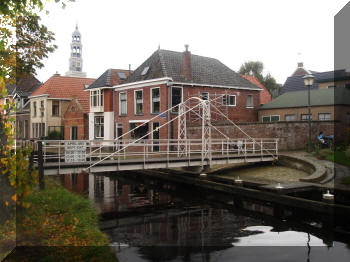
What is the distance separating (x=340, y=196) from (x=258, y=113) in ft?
61.0

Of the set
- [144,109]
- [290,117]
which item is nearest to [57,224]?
[144,109]

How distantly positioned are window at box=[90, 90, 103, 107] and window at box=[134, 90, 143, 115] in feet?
17.0

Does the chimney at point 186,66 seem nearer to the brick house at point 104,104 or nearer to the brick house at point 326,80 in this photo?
the brick house at point 104,104

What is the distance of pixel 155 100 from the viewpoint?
1057 inches

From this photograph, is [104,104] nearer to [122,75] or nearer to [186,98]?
[122,75]

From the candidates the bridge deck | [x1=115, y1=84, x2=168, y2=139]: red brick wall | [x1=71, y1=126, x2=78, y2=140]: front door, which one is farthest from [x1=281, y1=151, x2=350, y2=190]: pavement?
[x1=71, y1=126, x2=78, y2=140]: front door

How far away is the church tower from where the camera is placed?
70.8m

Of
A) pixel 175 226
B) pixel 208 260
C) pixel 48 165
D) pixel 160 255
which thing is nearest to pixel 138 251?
pixel 160 255

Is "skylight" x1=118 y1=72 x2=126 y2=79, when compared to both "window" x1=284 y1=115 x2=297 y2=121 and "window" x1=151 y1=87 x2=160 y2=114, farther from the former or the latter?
"window" x1=284 y1=115 x2=297 y2=121

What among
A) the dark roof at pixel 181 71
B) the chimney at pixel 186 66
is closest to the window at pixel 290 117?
the dark roof at pixel 181 71

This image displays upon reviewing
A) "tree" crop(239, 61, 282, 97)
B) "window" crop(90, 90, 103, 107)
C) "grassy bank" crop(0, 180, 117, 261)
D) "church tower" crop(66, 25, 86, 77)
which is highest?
"church tower" crop(66, 25, 86, 77)

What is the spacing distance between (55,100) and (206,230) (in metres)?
34.3

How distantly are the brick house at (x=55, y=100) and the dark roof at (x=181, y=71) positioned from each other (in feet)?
44.8

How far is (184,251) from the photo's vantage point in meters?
9.20
